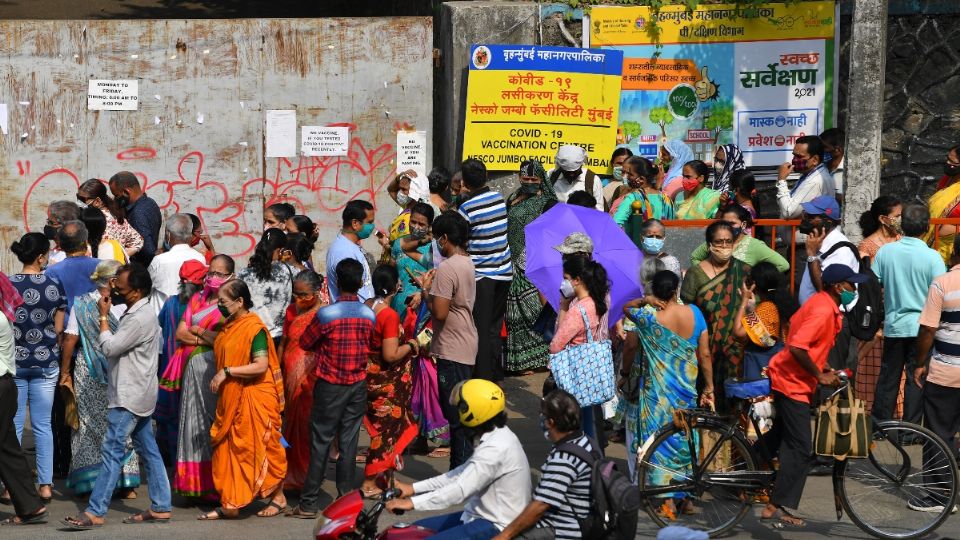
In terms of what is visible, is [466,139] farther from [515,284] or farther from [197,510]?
[197,510]

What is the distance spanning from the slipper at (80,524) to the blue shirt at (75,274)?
1.55m

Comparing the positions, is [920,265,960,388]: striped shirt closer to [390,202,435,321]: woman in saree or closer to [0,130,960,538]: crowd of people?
[0,130,960,538]: crowd of people

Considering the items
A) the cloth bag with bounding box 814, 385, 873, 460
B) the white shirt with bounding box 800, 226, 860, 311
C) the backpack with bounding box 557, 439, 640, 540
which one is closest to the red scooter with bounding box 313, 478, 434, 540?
the backpack with bounding box 557, 439, 640, 540

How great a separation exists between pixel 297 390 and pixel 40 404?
1687 mm

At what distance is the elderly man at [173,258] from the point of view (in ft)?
32.5

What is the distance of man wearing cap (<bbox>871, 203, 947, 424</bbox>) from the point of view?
378 inches

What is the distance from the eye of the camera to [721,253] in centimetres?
917

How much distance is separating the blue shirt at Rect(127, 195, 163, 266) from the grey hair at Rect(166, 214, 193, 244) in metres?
1.67

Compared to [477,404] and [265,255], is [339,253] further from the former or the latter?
[477,404]

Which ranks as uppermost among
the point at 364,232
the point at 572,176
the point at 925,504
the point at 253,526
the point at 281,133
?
the point at 281,133

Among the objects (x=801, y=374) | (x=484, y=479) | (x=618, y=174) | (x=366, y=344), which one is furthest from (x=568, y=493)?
(x=618, y=174)

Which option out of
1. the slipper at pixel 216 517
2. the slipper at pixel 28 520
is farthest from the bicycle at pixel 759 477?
the slipper at pixel 28 520

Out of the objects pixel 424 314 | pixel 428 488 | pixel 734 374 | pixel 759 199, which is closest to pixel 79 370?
pixel 424 314

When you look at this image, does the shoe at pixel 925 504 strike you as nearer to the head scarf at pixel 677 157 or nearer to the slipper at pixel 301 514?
the slipper at pixel 301 514
